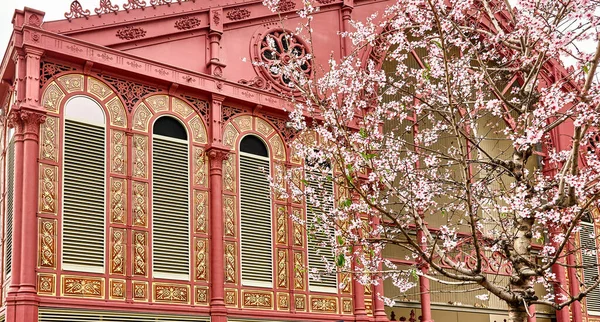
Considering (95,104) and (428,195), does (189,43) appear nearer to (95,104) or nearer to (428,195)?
(95,104)

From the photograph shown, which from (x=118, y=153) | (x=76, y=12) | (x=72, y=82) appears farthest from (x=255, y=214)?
(x=76, y=12)

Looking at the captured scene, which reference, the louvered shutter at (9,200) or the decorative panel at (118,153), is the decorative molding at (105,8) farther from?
the louvered shutter at (9,200)

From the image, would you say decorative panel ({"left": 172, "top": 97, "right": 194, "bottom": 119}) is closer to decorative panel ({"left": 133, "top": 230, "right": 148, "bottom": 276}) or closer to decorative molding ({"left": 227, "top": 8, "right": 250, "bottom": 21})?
decorative molding ({"left": 227, "top": 8, "right": 250, "bottom": 21})

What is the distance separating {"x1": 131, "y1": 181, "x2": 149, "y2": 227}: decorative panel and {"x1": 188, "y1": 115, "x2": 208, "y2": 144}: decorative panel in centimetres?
196

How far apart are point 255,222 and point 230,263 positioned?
Result: 4.49 feet

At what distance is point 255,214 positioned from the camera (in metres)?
21.0

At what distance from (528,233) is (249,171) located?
10.4 m

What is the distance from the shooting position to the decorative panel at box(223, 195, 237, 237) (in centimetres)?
2030

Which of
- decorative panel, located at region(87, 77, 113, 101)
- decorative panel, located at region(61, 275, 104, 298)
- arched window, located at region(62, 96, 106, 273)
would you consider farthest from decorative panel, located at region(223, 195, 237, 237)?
decorative panel, located at region(87, 77, 113, 101)

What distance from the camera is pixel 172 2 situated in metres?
20.7

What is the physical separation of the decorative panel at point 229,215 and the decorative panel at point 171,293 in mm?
1867

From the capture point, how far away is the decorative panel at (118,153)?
1875 cm

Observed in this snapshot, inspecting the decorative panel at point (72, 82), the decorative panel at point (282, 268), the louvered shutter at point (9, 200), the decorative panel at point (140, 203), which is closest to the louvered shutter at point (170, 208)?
the decorative panel at point (140, 203)

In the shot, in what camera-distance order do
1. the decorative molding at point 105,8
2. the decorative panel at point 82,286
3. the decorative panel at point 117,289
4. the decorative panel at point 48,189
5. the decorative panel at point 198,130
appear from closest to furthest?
the decorative panel at point 82,286
the decorative panel at point 48,189
the decorative panel at point 117,289
the decorative molding at point 105,8
the decorative panel at point 198,130
